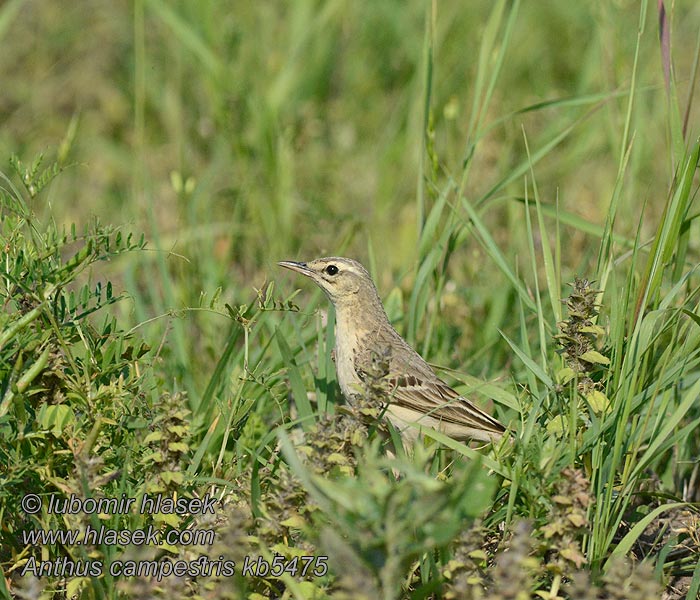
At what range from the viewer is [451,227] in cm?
487

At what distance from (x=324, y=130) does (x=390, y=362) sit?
12.1ft

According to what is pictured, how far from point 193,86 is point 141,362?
4190 millimetres

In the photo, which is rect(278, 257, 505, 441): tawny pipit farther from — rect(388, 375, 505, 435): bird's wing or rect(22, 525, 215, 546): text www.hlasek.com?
rect(22, 525, 215, 546): text www.hlasek.com

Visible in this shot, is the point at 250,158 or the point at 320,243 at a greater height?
the point at 250,158

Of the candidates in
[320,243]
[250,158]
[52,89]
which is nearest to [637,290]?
[320,243]

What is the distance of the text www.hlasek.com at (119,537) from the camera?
10.7ft

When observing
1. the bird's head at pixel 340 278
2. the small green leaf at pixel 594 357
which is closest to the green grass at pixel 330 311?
the small green leaf at pixel 594 357

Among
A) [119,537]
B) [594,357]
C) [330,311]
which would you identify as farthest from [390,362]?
[119,537]

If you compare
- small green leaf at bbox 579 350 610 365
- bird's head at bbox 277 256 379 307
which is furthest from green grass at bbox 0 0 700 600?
bird's head at bbox 277 256 379 307

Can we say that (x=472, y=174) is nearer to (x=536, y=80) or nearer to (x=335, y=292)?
(x=536, y=80)

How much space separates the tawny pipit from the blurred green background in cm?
29

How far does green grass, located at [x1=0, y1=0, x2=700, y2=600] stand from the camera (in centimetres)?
322

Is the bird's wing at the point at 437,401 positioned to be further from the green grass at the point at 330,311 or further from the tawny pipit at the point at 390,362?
the green grass at the point at 330,311

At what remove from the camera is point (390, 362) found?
4.50 metres
